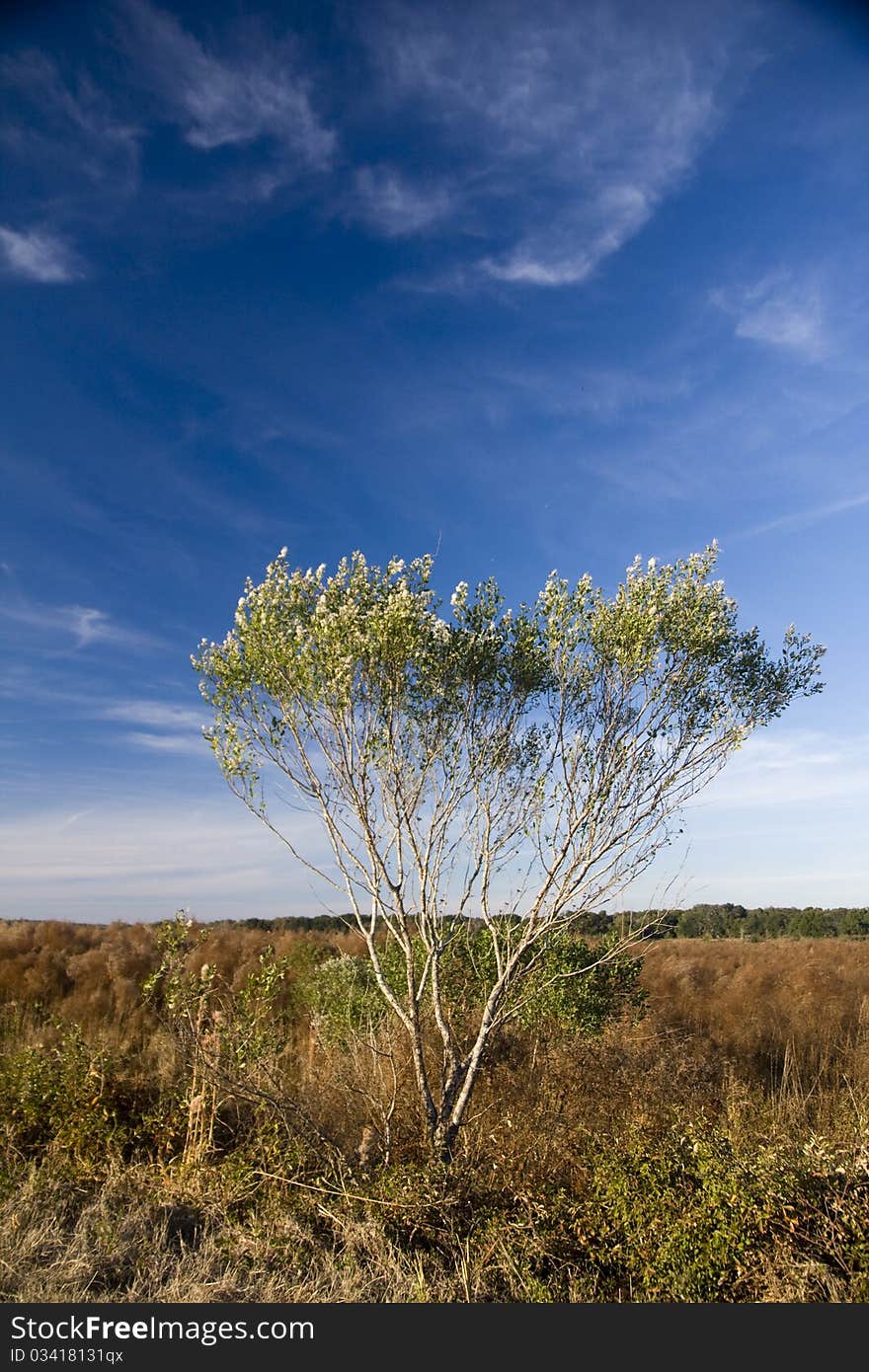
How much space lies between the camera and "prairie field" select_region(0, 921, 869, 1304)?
16.3 ft

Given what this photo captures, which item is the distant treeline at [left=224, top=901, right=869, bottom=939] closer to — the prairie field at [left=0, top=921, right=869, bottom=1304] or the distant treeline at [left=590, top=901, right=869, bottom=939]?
the distant treeline at [left=590, top=901, right=869, bottom=939]

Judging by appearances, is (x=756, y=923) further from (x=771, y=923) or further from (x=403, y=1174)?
(x=403, y=1174)

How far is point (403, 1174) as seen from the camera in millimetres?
6168

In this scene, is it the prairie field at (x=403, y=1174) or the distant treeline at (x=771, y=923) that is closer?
the prairie field at (x=403, y=1174)

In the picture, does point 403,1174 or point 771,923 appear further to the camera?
point 771,923

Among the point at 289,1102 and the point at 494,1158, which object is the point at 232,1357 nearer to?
the point at 289,1102

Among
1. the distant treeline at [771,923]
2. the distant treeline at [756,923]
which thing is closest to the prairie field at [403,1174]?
the distant treeline at [756,923]

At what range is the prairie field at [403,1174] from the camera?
4953mm

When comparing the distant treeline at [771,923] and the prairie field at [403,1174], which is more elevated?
the distant treeline at [771,923]

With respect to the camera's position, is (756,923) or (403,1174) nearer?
(403,1174)

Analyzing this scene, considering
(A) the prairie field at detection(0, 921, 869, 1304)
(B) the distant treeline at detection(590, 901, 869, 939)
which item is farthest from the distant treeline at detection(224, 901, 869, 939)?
(A) the prairie field at detection(0, 921, 869, 1304)

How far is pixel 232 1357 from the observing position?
3836 millimetres

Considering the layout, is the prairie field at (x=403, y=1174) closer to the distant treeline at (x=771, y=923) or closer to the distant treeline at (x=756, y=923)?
the distant treeline at (x=756, y=923)

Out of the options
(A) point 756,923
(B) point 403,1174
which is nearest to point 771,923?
(A) point 756,923
